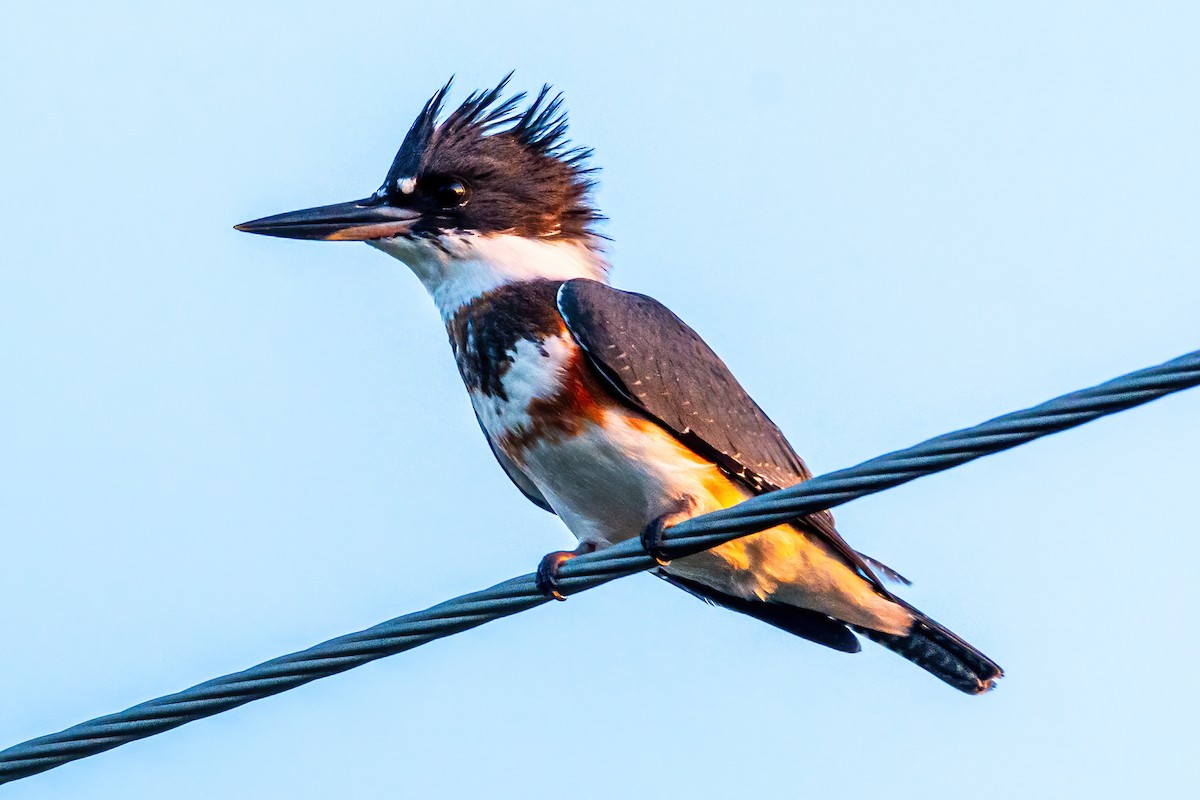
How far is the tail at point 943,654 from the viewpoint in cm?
414

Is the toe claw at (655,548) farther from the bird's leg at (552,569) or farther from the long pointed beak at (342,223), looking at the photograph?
the long pointed beak at (342,223)

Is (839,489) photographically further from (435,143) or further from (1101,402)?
(435,143)

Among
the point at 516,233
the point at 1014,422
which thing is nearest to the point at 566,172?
the point at 516,233

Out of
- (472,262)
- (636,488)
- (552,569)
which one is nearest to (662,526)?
(552,569)

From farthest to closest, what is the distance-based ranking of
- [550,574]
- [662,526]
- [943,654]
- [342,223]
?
[342,223] → [943,654] → [662,526] → [550,574]

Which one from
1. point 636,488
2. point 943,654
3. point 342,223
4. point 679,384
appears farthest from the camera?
point 342,223

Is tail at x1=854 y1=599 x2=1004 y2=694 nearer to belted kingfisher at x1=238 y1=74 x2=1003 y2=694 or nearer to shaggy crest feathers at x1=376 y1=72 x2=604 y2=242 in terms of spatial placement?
belted kingfisher at x1=238 y1=74 x2=1003 y2=694

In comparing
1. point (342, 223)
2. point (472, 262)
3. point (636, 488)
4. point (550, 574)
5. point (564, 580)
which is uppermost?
point (342, 223)

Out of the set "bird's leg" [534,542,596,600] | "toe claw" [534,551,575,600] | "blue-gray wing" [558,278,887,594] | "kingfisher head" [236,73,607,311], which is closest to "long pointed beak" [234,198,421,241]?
"kingfisher head" [236,73,607,311]

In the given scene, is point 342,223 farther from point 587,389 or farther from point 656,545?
point 656,545

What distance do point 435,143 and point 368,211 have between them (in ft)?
1.00

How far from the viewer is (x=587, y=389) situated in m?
3.84

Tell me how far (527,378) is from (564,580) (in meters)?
0.94

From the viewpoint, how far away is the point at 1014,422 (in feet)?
7.50
